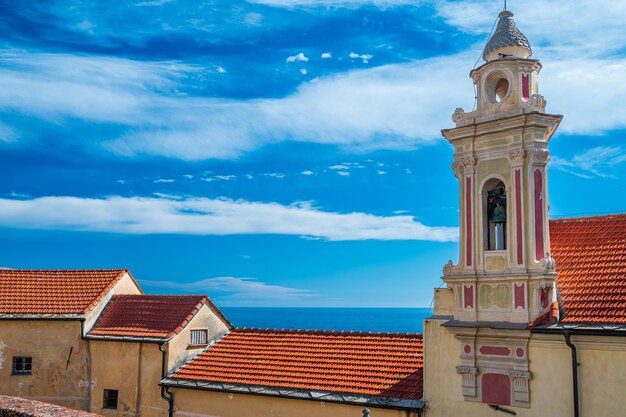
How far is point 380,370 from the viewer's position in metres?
18.5

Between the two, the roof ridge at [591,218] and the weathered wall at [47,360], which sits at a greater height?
the roof ridge at [591,218]

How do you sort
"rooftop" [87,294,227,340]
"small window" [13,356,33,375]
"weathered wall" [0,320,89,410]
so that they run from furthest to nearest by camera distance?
"small window" [13,356,33,375] → "weathered wall" [0,320,89,410] → "rooftop" [87,294,227,340]

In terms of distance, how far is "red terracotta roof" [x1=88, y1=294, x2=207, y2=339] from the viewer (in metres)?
22.7

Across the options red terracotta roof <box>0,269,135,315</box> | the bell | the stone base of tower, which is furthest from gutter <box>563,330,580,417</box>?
red terracotta roof <box>0,269,135,315</box>

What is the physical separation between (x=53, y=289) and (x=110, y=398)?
5218mm

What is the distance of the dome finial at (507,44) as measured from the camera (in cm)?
1680

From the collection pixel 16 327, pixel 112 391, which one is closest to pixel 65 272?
pixel 16 327

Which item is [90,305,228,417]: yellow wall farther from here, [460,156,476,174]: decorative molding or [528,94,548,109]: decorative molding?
[528,94,548,109]: decorative molding

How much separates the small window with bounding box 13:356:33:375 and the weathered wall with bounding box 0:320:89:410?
13 centimetres

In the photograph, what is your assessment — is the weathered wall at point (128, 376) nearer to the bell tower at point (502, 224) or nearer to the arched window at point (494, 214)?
the bell tower at point (502, 224)

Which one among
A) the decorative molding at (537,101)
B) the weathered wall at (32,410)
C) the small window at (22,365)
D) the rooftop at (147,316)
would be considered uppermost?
the decorative molding at (537,101)

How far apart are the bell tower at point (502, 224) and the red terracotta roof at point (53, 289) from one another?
1436 centimetres

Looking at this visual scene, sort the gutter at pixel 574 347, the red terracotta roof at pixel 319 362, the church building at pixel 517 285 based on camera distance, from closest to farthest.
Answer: the gutter at pixel 574 347 → the church building at pixel 517 285 → the red terracotta roof at pixel 319 362

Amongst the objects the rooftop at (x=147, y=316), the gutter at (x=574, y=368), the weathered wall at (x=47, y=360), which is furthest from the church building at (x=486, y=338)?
the weathered wall at (x=47, y=360)
